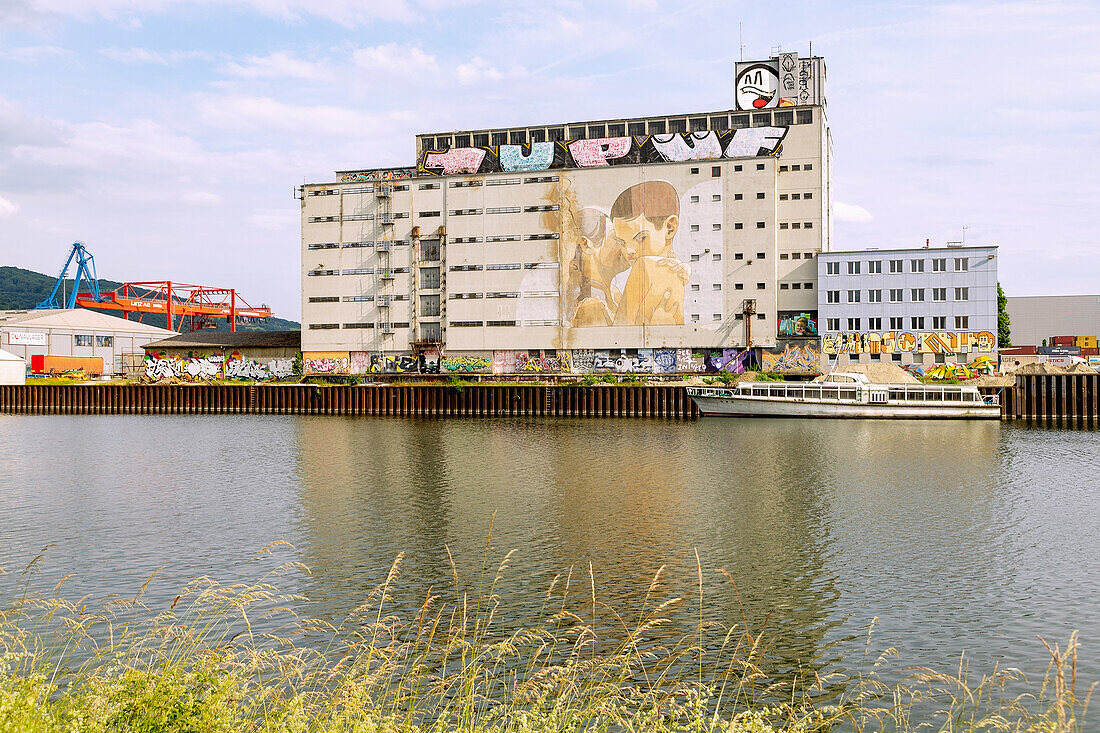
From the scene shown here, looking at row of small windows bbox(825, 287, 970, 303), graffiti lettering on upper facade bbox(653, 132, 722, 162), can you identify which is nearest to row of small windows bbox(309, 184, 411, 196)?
graffiti lettering on upper facade bbox(653, 132, 722, 162)

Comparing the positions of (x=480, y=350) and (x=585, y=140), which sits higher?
(x=585, y=140)

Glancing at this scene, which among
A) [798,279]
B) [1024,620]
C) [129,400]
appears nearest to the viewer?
[1024,620]

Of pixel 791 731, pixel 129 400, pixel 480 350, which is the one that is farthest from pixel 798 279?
pixel 791 731

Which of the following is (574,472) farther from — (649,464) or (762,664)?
(762,664)

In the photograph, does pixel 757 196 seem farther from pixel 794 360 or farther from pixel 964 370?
pixel 964 370

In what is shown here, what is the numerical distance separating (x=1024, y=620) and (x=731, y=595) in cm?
608

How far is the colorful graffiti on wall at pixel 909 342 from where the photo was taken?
86.6m

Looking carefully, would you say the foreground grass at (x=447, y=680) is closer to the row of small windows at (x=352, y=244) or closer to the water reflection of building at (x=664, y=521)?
the water reflection of building at (x=664, y=521)

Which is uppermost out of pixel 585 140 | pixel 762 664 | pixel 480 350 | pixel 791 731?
pixel 585 140

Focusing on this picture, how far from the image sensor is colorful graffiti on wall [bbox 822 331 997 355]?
8656 centimetres

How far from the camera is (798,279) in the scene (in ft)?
312

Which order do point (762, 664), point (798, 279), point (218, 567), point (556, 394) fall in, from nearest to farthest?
point (762, 664) < point (218, 567) < point (556, 394) < point (798, 279)

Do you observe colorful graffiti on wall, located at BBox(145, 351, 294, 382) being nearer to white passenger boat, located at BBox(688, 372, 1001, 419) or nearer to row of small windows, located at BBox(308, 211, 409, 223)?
row of small windows, located at BBox(308, 211, 409, 223)

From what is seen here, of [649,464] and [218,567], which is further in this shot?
[649,464]
